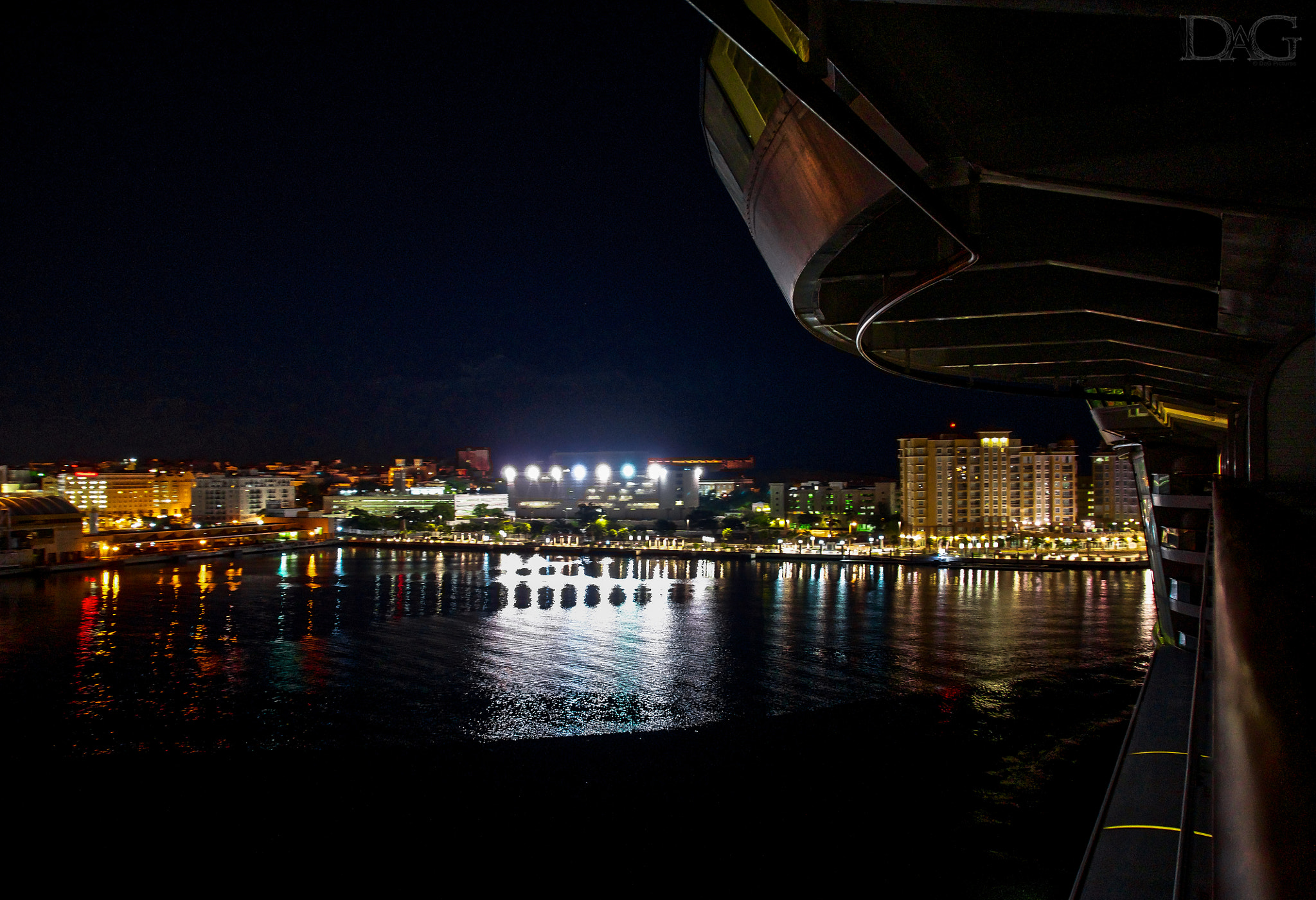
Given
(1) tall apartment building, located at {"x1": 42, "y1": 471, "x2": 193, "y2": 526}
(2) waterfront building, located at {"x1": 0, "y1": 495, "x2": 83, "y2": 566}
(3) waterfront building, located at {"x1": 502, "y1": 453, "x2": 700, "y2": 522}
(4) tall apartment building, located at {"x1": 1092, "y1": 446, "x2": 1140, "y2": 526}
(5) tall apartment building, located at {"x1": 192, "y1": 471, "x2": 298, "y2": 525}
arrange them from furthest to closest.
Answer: (5) tall apartment building, located at {"x1": 192, "y1": 471, "x2": 298, "y2": 525} → (1) tall apartment building, located at {"x1": 42, "y1": 471, "x2": 193, "y2": 526} → (3) waterfront building, located at {"x1": 502, "y1": 453, "x2": 700, "y2": 522} → (4) tall apartment building, located at {"x1": 1092, "y1": 446, "x2": 1140, "y2": 526} → (2) waterfront building, located at {"x1": 0, "y1": 495, "x2": 83, "y2": 566}

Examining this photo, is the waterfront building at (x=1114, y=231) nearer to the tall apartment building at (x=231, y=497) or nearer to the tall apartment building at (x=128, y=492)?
the tall apartment building at (x=231, y=497)

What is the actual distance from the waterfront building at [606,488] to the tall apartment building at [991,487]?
8253mm

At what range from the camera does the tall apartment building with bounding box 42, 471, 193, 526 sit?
32.0 m

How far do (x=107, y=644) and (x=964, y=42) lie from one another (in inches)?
391

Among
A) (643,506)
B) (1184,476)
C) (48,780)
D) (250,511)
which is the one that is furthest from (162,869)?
(250,511)

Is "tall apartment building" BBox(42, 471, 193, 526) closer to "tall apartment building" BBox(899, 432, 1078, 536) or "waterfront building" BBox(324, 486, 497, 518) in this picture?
"waterfront building" BBox(324, 486, 497, 518)

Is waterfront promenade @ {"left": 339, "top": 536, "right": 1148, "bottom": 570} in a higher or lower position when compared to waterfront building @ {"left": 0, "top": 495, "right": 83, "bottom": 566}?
lower

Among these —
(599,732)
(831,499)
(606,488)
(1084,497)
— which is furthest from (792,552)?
(599,732)

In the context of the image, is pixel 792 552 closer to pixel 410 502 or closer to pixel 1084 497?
pixel 1084 497

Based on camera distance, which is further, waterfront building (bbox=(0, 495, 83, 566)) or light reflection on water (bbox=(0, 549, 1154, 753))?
waterfront building (bbox=(0, 495, 83, 566))

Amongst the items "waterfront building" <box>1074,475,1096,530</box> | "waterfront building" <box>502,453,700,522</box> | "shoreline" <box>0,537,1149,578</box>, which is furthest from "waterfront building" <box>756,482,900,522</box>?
"shoreline" <box>0,537,1149,578</box>

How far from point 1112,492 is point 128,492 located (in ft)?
121

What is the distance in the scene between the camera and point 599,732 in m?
5.20

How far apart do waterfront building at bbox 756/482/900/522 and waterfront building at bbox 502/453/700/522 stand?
4064 millimetres
